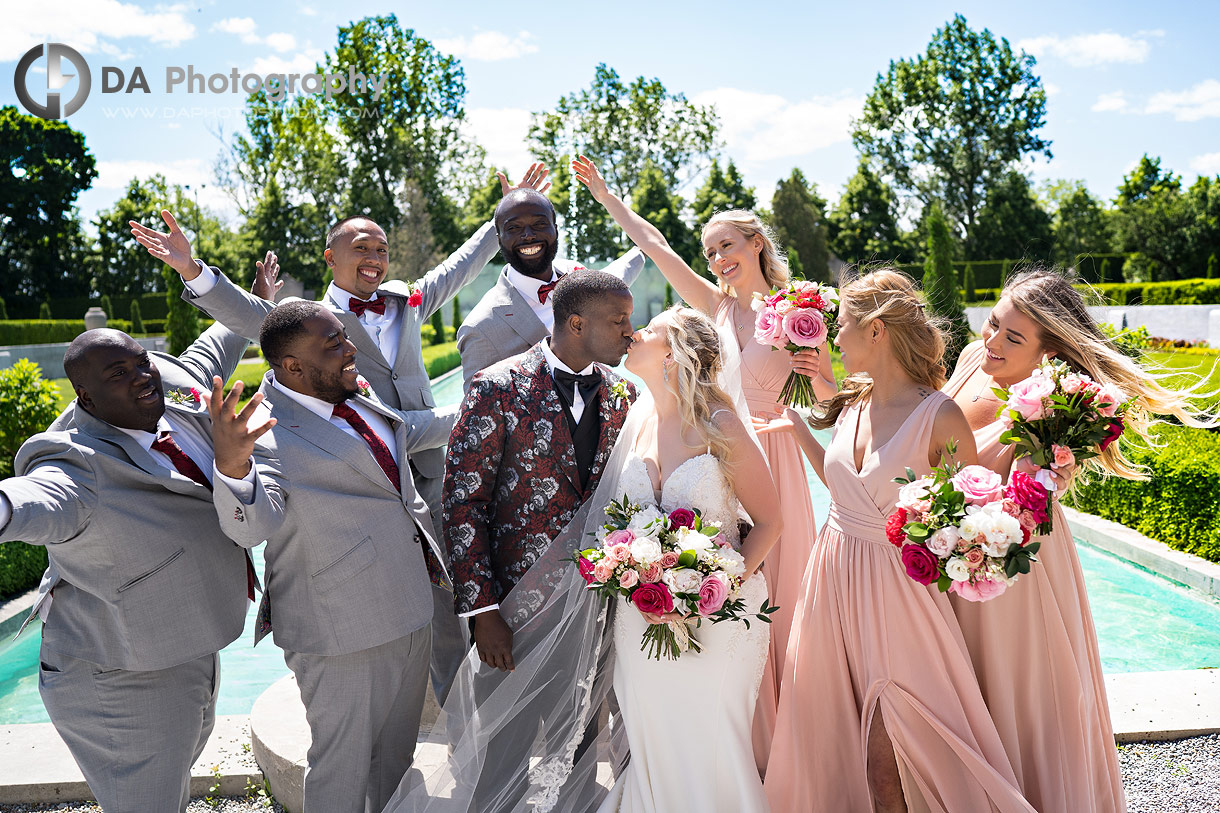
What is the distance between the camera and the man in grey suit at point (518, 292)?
4.31 meters

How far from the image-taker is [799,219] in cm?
4625

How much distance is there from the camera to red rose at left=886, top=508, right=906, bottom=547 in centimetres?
300

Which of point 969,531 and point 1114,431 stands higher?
point 1114,431

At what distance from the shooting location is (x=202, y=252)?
46.9 metres

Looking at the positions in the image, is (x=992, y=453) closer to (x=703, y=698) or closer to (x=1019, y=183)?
(x=703, y=698)

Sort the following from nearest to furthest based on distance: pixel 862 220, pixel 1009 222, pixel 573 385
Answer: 1. pixel 573 385
2. pixel 1009 222
3. pixel 862 220

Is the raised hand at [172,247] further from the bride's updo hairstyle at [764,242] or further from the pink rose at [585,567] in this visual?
the bride's updo hairstyle at [764,242]

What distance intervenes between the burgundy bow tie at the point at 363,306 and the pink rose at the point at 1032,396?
314 cm

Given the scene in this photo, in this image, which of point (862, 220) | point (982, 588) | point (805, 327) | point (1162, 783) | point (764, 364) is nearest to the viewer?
point (982, 588)

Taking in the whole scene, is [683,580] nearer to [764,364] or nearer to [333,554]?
[333,554]

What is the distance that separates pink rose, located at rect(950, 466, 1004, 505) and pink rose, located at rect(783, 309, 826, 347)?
122cm

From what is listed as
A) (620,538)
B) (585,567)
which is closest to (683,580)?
(620,538)

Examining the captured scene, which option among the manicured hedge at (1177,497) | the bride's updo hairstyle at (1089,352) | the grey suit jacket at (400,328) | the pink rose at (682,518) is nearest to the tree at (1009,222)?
the manicured hedge at (1177,497)

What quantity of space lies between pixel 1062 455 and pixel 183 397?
11.5 ft
